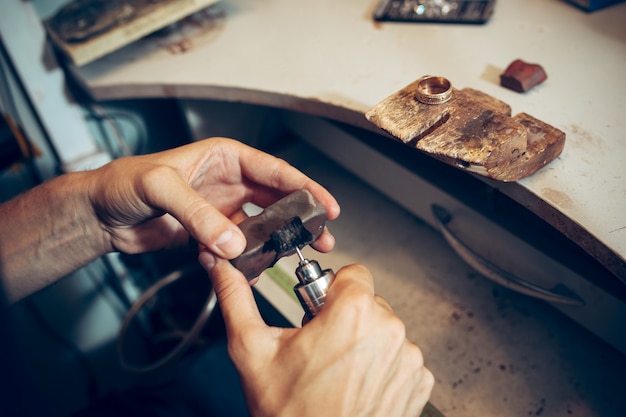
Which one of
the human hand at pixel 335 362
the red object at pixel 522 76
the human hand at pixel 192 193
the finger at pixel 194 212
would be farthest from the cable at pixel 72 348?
the red object at pixel 522 76

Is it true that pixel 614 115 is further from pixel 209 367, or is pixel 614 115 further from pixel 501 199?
pixel 209 367

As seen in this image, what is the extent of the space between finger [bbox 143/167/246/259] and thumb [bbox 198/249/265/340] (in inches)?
0.9

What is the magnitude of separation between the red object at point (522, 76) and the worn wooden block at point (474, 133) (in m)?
0.08

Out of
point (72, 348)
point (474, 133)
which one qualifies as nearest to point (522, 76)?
point (474, 133)

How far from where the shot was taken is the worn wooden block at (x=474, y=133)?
57 cm

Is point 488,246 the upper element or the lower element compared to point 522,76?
lower

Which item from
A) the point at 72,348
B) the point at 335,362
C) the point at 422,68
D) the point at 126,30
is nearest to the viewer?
the point at 335,362

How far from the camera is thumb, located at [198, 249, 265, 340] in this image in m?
0.55

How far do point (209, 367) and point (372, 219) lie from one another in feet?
1.30

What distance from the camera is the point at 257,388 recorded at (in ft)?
1.72

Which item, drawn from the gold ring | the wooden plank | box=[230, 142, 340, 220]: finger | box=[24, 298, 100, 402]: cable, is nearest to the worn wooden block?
the gold ring

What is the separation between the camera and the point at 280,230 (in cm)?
57

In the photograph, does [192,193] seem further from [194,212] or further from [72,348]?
[72,348]

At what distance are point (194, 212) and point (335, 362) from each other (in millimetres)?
236
